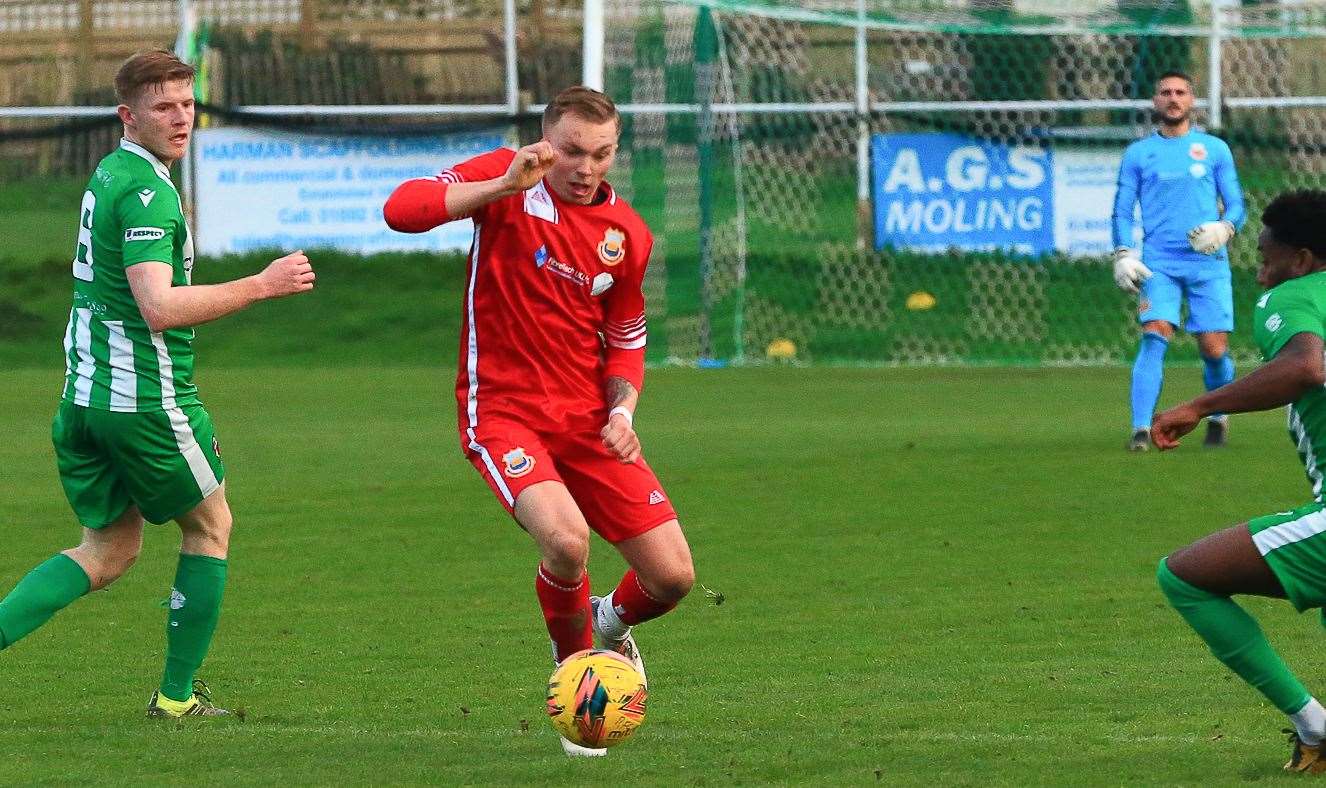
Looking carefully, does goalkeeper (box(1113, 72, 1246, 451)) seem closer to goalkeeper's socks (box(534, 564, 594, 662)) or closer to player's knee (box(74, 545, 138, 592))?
goalkeeper's socks (box(534, 564, 594, 662))

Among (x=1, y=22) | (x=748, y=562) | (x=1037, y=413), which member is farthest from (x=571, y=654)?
(x=1, y=22)

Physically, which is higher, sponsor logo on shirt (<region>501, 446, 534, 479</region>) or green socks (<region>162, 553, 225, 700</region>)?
sponsor logo on shirt (<region>501, 446, 534, 479</region>)

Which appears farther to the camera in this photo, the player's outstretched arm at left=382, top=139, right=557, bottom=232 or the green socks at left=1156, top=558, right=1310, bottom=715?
the player's outstretched arm at left=382, top=139, right=557, bottom=232

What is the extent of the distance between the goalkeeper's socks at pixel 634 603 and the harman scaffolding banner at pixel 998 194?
41.9 ft

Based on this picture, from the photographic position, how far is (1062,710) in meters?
6.29

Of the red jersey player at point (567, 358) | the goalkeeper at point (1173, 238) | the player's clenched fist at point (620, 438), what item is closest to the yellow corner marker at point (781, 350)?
the goalkeeper at point (1173, 238)

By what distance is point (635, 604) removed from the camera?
6438mm

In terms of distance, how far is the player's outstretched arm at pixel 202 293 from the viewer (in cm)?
588

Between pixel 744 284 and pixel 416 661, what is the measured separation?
12.4 metres

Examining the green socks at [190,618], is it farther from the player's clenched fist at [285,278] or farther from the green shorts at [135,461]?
the player's clenched fist at [285,278]

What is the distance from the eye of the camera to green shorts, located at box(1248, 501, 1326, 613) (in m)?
5.18

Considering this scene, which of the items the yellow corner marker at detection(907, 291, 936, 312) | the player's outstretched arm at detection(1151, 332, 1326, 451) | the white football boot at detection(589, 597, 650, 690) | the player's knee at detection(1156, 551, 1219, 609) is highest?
the player's outstretched arm at detection(1151, 332, 1326, 451)

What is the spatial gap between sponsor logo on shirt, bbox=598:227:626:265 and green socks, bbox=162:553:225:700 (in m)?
1.49

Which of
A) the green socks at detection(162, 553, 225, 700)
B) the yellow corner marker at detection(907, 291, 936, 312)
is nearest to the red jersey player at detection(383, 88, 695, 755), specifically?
the green socks at detection(162, 553, 225, 700)
